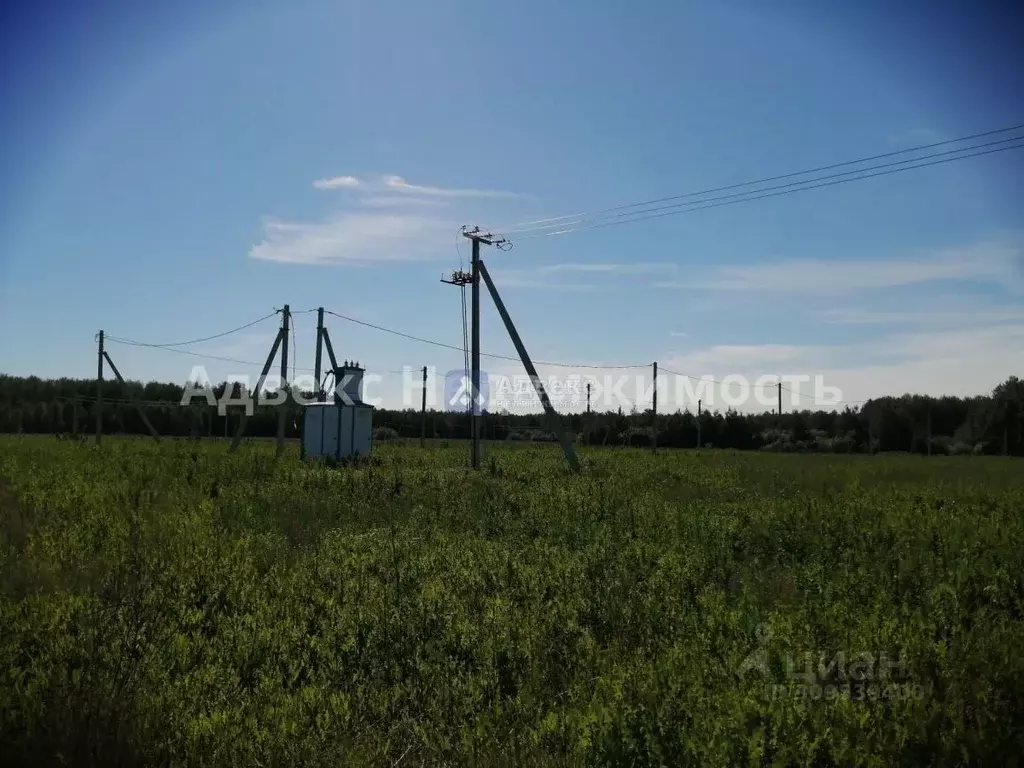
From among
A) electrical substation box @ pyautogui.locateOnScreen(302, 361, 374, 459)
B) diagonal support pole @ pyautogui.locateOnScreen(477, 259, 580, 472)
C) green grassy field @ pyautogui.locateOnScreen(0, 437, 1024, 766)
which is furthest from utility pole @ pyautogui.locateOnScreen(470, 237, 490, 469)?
green grassy field @ pyautogui.locateOnScreen(0, 437, 1024, 766)

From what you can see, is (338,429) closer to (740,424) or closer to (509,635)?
(509,635)

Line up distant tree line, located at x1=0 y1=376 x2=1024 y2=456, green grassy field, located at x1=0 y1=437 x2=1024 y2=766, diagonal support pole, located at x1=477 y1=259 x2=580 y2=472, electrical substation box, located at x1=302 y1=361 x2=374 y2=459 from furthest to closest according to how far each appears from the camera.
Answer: distant tree line, located at x1=0 y1=376 x2=1024 y2=456
electrical substation box, located at x1=302 y1=361 x2=374 y2=459
diagonal support pole, located at x1=477 y1=259 x2=580 y2=472
green grassy field, located at x1=0 y1=437 x2=1024 y2=766

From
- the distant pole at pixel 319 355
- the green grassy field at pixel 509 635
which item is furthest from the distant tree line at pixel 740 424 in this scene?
the green grassy field at pixel 509 635

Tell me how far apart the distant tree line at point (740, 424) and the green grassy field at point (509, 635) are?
40589 millimetres

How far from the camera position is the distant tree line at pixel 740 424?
5050cm

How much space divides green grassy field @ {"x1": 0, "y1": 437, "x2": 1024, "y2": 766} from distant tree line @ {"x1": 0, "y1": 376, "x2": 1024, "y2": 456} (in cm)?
4059

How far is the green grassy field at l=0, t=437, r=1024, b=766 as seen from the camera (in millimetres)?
3646

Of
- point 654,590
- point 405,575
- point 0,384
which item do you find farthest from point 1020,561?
point 0,384

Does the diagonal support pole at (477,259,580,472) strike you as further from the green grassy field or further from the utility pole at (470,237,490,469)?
the green grassy field

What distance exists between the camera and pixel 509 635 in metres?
5.37

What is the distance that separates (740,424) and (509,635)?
51418 millimetres

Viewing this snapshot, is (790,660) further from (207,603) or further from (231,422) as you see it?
(231,422)

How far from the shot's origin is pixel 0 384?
60.8 m

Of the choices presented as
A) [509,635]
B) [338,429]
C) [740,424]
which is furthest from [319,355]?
[740,424]
